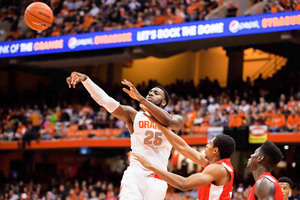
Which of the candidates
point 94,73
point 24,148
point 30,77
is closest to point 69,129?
point 24,148

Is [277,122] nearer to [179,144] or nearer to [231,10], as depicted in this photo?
[231,10]

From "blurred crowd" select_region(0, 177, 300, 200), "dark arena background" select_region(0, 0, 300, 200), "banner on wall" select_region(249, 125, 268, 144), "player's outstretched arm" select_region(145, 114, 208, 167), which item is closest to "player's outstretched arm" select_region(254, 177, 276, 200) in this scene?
"player's outstretched arm" select_region(145, 114, 208, 167)

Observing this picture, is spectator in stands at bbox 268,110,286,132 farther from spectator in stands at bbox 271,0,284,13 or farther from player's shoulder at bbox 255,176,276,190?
player's shoulder at bbox 255,176,276,190

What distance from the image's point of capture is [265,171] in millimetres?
5488

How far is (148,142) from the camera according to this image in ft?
22.5

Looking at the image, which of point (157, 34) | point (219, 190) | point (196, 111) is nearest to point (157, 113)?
point (219, 190)

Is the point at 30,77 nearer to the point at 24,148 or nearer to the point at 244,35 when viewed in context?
the point at 24,148

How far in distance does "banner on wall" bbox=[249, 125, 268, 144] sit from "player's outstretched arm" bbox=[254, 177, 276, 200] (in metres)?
11.0

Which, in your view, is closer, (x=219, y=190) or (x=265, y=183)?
(x=265, y=183)

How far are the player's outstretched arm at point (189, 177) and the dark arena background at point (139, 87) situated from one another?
10265 mm

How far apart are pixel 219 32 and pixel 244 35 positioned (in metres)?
1.02

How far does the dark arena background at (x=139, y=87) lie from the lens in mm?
17312

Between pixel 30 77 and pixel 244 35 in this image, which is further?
pixel 30 77

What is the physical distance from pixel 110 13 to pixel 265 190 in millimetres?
17259
